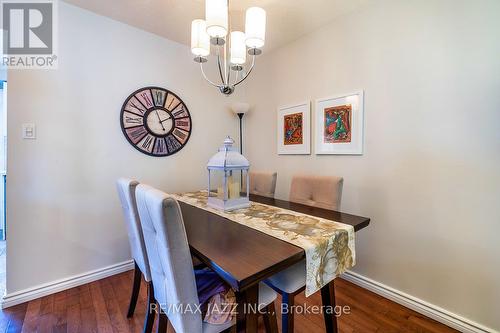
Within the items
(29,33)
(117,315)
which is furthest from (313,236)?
(29,33)

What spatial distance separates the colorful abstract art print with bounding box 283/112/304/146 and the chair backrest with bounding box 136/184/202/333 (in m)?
1.75

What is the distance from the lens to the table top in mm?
753

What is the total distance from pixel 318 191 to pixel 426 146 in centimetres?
79

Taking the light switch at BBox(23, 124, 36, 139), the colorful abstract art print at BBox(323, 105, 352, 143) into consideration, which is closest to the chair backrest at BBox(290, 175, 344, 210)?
the colorful abstract art print at BBox(323, 105, 352, 143)

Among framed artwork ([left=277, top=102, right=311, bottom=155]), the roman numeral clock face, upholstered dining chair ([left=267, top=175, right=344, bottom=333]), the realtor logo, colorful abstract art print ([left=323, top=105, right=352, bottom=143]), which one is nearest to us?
upholstered dining chair ([left=267, top=175, right=344, bottom=333])

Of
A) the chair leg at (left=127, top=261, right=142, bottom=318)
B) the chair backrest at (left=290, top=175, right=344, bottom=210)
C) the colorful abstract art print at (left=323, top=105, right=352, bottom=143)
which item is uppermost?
the colorful abstract art print at (left=323, top=105, right=352, bottom=143)

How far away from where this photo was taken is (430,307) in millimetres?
1529

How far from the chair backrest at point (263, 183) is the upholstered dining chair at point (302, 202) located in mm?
225

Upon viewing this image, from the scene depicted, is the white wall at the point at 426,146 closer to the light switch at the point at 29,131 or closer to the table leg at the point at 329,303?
the table leg at the point at 329,303

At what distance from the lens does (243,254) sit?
87cm

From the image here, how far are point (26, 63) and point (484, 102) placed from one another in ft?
Answer: 10.2

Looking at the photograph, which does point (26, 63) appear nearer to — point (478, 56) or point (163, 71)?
point (163, 71)

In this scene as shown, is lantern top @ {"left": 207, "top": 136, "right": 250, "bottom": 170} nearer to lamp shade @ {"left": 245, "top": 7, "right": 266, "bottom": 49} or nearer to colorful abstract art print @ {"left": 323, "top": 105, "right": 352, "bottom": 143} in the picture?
lamp shade @ {"left": 245, "top": 7, "right": 266, "bottom": 49}

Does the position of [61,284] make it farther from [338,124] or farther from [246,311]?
[338,124]
